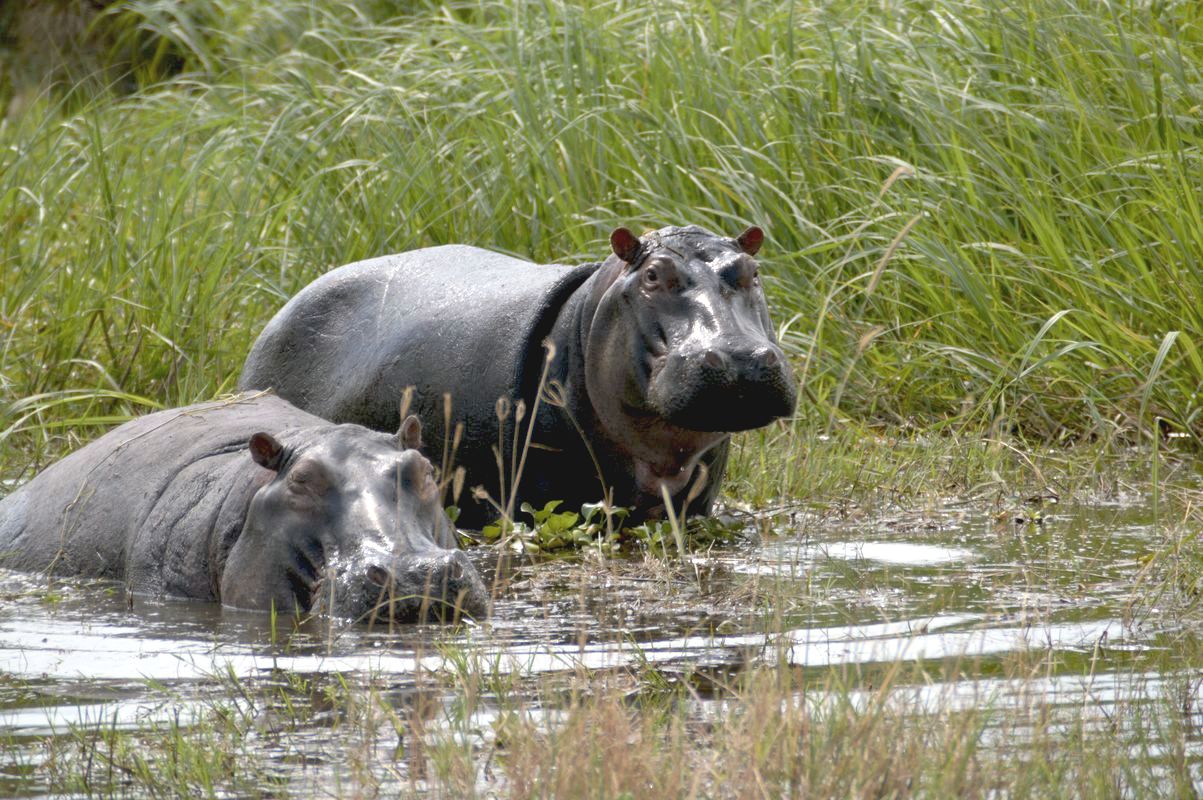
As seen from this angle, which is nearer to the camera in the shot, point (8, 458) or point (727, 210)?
point (8, 458)

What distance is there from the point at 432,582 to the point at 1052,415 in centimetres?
348

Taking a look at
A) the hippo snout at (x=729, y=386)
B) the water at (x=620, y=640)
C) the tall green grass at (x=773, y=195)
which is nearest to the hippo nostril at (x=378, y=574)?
the water at (x=620, y=640)

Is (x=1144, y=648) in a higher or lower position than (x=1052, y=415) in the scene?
higher

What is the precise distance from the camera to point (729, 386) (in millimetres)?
4977

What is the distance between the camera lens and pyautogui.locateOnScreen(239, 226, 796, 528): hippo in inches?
201

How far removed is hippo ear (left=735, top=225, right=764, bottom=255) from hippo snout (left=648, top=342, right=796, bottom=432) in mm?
594

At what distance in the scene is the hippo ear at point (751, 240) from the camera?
5547 mm

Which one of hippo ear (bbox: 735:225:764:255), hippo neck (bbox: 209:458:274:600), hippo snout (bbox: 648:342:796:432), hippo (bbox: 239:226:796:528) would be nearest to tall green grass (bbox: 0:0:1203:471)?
hippo ear (bbox: 735:225:764:255)

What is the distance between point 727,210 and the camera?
773 cm

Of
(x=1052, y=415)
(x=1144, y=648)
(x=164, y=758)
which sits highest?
(x=164, y=758)

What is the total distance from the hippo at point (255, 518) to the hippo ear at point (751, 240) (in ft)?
4.29

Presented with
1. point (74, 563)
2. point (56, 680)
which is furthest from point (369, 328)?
point (56, 680)

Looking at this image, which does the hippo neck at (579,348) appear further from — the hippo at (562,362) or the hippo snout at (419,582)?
the hippo snout at (419,582)

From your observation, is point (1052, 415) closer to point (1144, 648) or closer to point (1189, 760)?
point (1144, 648)
